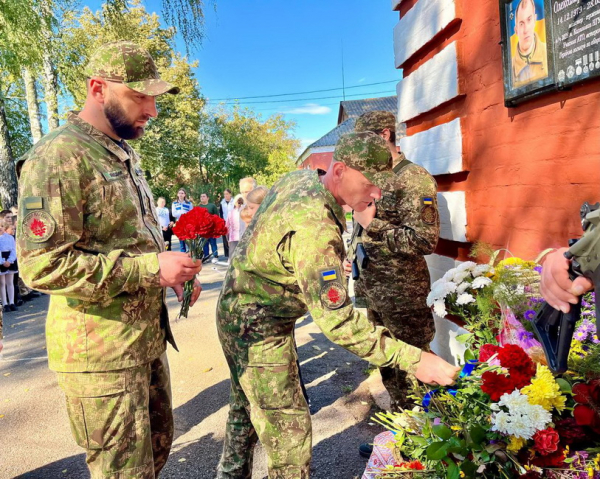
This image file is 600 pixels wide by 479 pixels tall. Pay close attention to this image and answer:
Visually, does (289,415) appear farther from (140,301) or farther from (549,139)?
(549,139)

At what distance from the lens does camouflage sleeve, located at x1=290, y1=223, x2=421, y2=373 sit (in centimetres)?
185

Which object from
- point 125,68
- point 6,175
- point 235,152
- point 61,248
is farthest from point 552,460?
point 235,152

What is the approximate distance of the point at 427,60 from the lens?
4027mm

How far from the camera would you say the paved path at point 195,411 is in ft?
10.8

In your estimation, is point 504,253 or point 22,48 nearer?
point 504,253

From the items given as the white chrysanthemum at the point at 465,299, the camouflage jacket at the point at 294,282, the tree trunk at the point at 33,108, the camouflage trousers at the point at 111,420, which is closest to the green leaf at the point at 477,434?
the camouflage jacket at the point at 294,282

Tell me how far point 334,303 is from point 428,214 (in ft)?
4.57

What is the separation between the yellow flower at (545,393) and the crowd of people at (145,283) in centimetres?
30

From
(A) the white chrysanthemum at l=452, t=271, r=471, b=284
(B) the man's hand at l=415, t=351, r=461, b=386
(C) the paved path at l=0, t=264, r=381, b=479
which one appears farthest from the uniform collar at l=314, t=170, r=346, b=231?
(C) the paved path at l=0, t=264, r=381, b=479

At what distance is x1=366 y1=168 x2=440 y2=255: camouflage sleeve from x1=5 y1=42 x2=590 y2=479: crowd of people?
0.93 metres

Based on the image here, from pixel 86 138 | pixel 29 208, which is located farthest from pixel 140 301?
pixel 86 138

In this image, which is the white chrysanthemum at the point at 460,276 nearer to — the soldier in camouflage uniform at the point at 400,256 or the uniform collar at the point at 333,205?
the uniform collar at the point at 333,205

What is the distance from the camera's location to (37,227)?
1772mm

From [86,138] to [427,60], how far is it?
3084 millimetres
